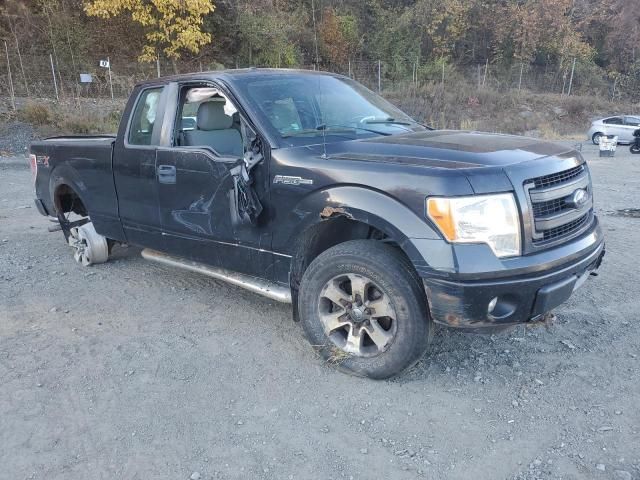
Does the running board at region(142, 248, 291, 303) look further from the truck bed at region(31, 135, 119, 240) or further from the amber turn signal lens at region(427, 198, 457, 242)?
the amber turn signal lens at region(427, 198, 457, 242)

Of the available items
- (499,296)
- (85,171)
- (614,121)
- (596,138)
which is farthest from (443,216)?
(614,121)

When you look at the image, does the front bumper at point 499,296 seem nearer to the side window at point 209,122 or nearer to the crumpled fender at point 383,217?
the crumpled fender at point 383,217

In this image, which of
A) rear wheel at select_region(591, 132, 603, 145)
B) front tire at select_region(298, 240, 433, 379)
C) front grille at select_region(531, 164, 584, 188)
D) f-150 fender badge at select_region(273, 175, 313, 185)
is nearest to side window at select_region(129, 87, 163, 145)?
f-150 fender badge at select_region(273, 175, 313, 185)

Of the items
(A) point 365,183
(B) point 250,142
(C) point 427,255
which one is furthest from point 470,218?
(B) point 250,142

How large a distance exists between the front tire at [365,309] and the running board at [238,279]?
11.2 inches

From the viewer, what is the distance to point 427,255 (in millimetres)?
2980

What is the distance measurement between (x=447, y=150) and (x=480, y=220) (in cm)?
60

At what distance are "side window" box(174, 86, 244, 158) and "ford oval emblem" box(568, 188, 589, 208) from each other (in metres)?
2.26

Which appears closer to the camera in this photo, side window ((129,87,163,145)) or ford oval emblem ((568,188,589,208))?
ford oval emblem ((568,188,589,208))

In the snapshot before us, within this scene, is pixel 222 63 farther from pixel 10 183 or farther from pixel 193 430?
pixel 193 430

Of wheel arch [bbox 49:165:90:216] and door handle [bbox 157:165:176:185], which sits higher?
door handle [bbox 157:165:176:185]

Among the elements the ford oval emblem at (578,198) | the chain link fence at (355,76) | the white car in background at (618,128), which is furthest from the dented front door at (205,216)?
the white car in background at (618,128)

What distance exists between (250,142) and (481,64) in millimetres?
36743

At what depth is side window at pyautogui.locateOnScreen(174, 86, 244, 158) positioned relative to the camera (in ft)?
13.1
